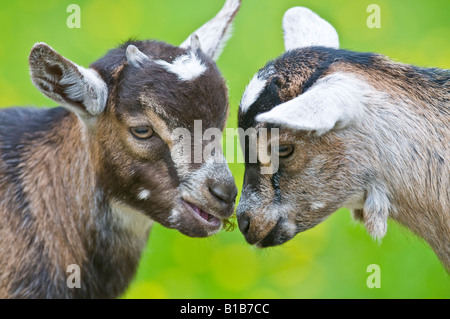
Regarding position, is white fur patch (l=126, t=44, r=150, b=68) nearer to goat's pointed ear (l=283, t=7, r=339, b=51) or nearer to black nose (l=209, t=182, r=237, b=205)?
black nose (l=209, t=182, r=237, b=205)

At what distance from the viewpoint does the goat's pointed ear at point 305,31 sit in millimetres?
6879

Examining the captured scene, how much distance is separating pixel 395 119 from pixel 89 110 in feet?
8.19

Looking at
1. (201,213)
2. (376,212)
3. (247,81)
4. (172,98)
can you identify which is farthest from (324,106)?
(247,81)

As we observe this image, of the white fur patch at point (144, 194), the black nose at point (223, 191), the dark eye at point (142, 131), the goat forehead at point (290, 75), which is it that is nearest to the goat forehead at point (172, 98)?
the dark eye at point (142, 131)

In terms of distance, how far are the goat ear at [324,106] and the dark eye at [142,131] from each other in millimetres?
1251

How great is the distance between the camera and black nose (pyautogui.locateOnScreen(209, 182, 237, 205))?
629 cm

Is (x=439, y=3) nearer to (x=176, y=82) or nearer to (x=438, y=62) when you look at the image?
(x=438, y=62)

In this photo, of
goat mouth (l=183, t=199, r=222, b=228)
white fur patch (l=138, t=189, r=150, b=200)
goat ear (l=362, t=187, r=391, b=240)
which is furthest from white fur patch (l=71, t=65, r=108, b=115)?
goat ear (l=362, t=187, r=391, b=240)

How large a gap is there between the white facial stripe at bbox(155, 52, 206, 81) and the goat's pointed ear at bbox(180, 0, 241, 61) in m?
0.82

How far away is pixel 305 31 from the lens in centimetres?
699

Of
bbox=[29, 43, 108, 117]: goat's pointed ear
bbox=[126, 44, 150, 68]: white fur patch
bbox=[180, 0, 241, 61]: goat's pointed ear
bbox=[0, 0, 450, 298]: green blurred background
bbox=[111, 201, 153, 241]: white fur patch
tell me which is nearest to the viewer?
bbox=[29, 43, 108, 117]: goat's pointed ear

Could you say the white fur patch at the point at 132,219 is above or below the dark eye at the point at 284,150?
above

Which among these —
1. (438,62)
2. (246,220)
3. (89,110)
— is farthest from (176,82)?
(438,62)

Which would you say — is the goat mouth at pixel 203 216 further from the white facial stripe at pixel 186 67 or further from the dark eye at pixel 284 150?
the white facial stripe at pixel 186 67
